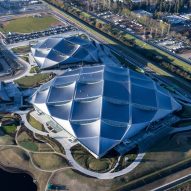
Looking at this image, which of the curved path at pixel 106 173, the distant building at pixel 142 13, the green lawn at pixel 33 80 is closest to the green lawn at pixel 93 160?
the curved path at pixel 106 173

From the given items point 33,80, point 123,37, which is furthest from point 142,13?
point 33,80

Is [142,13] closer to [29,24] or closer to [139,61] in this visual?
[139,61]

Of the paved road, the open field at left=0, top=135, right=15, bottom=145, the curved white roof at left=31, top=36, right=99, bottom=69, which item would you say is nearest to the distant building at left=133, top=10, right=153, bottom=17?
the curved white roof at left=31, top=36, right=99, bottom=69

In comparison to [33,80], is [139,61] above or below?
above

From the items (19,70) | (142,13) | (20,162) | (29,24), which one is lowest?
(20,162)

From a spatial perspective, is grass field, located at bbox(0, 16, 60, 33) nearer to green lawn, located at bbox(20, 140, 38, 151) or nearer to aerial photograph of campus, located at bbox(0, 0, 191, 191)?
aerial photograph of campus, located at bbox(0, 0, 191, 191)

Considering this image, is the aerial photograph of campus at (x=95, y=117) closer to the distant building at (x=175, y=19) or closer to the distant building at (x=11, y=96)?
the distant building at (x=11, y=96)
